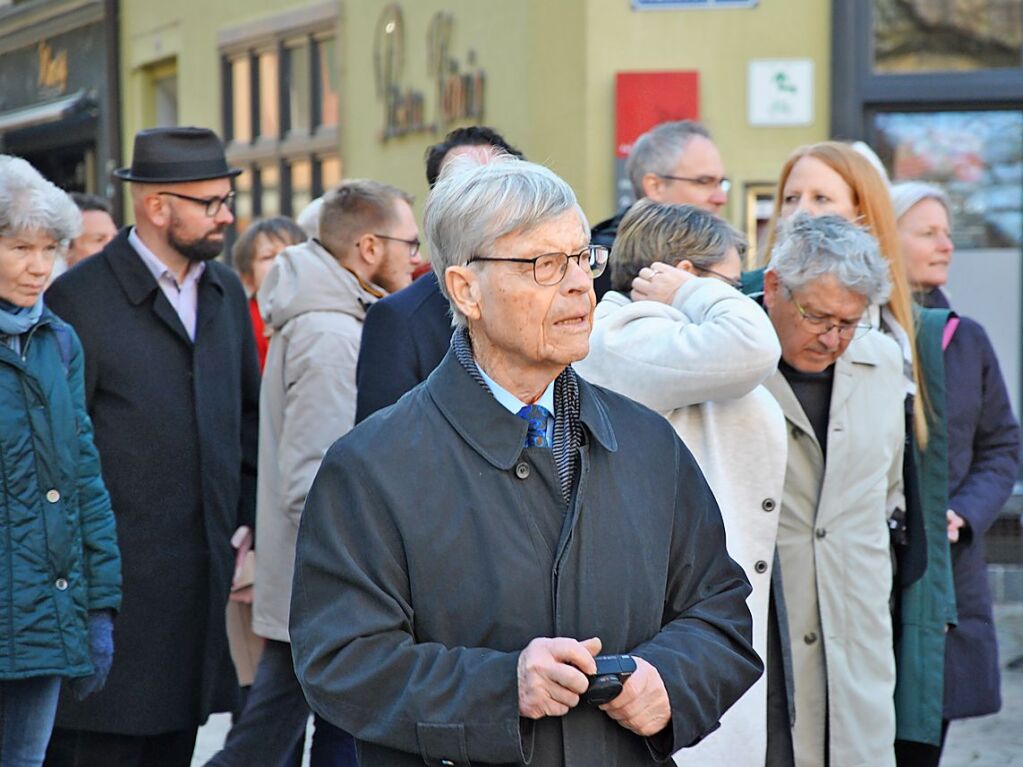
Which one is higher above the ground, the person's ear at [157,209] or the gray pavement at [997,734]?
the person's ear at [157,209]

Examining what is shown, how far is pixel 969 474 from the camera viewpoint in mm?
5035

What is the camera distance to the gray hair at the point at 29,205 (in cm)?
426

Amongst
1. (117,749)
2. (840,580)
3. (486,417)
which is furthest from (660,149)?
(486,417)

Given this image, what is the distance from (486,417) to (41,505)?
180 cm

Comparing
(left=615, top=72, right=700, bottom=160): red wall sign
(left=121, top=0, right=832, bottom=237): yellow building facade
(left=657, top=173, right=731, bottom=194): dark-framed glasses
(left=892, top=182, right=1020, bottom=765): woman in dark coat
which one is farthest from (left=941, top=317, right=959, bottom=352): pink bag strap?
(left=615, top=72, right=700, bottom=160): red wall sign

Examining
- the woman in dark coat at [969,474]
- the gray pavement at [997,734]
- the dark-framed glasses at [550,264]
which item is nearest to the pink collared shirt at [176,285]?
the woman in dark coat at [969,474]

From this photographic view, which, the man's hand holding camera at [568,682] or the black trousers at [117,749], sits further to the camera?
the black trousers at [117,749]

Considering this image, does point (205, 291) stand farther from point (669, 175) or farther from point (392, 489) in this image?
point (392, 489)

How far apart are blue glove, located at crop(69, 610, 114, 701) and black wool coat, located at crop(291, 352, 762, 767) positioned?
1.71 meters

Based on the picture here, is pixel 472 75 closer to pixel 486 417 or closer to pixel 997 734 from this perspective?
pixel 997 734

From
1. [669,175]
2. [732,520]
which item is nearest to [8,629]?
[732,520]

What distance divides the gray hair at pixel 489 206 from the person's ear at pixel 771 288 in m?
1.44

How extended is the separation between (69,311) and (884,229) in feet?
7.45

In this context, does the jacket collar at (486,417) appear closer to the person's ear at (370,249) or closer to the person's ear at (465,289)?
the person's ear at (465,289)
